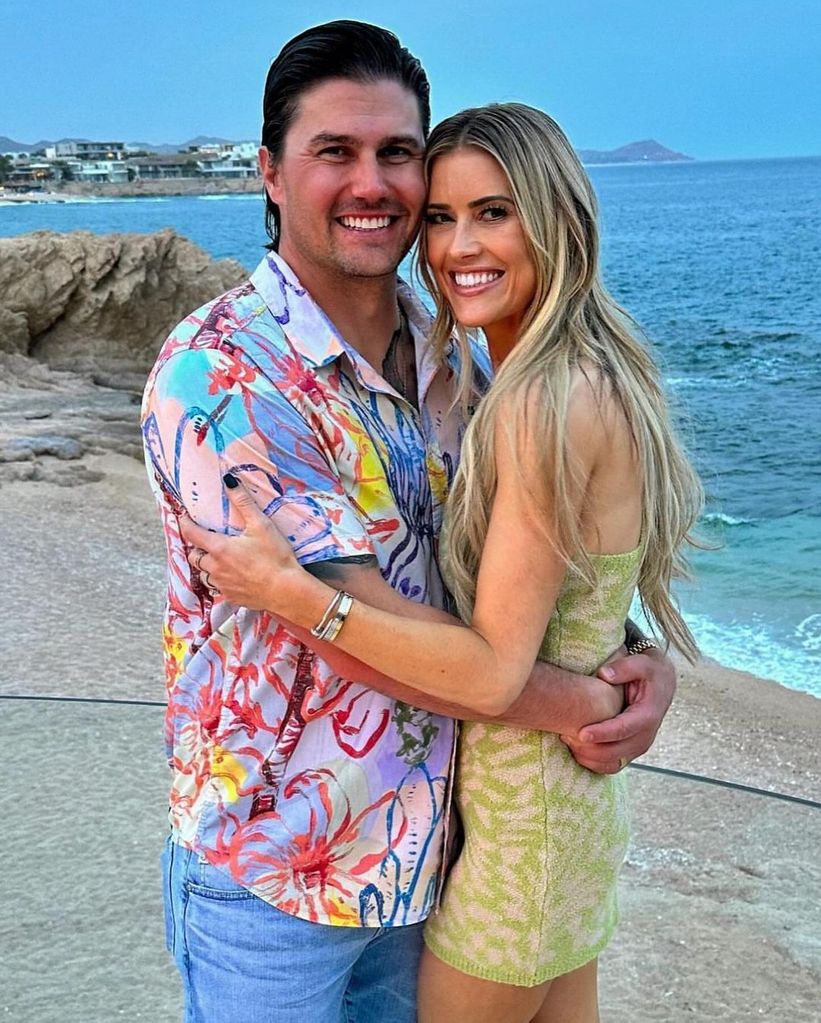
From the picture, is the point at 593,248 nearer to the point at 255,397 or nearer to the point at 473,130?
the point at 473,130

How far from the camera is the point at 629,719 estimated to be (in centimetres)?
186

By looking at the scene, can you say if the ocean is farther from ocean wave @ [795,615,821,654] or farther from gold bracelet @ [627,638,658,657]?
gold bracelet @ [627,638,658,657]

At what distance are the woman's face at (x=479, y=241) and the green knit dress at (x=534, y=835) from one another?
44 cm

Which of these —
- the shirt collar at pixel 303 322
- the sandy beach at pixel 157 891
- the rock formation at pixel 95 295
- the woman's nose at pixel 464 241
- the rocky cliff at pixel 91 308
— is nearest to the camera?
the shirt collar at pixel 303 322

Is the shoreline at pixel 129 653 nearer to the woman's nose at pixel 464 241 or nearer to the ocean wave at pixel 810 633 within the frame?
the ocean wave at pixel 810 633

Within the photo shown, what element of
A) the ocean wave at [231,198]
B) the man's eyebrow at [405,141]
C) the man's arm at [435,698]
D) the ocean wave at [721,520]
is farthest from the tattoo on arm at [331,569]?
the ocean wave at [231,198]

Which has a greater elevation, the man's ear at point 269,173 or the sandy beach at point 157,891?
the man's ear at point 269,173

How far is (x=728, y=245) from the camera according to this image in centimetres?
6119

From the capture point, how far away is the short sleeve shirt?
166 centimetres

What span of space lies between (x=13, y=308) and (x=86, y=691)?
Result: 43.2 feet

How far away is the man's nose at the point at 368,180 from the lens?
1901 millimetres

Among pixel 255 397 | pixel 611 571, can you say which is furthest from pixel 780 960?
pixel 255 397

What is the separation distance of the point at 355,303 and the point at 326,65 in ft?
1.23

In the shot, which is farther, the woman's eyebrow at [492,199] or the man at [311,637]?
the woman's eyebrow at [492,199]
